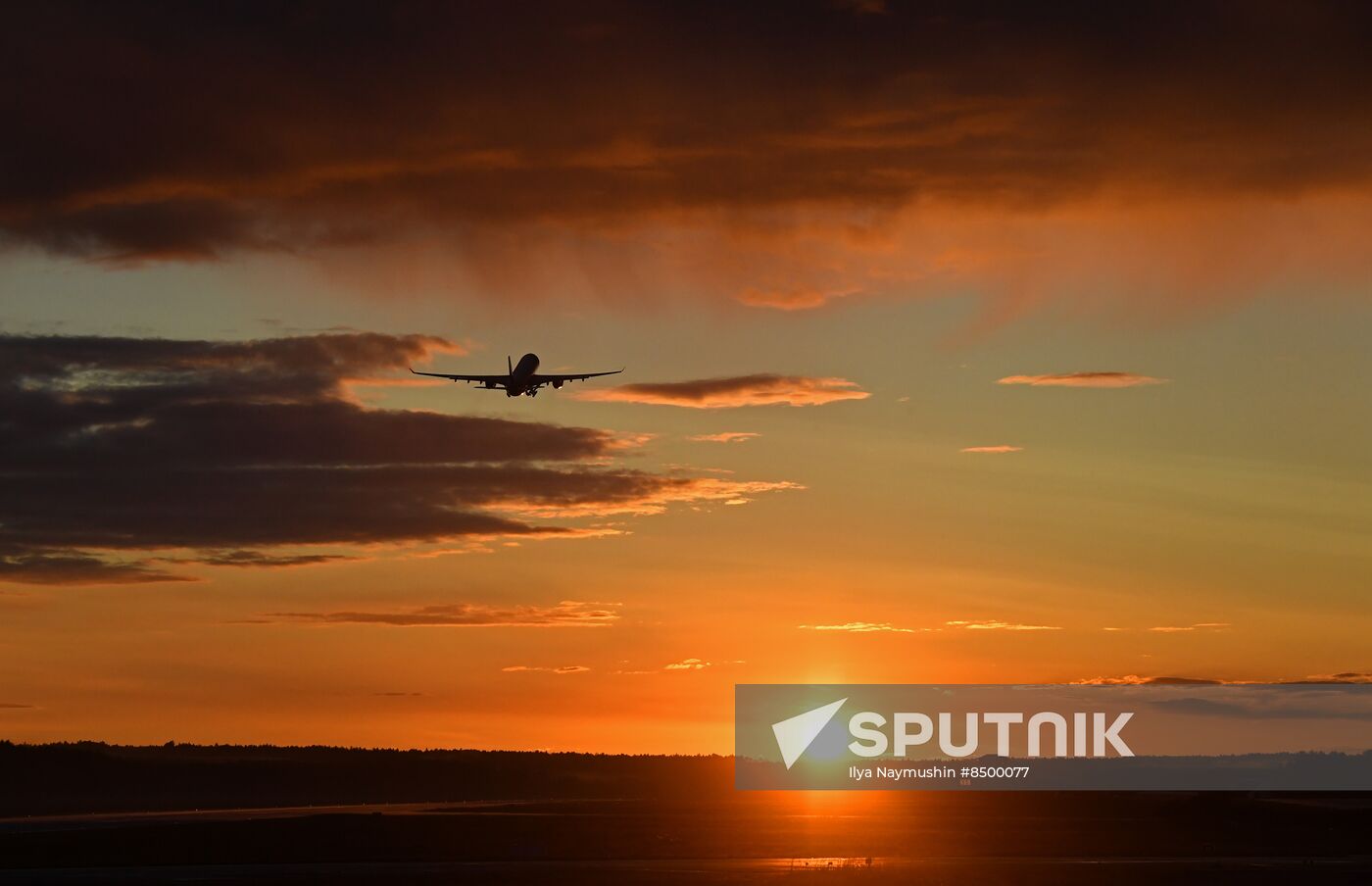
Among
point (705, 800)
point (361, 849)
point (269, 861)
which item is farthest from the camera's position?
point (705, 800)

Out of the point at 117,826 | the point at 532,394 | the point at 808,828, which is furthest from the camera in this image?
the point at 532,394

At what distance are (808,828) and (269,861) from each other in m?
54.5

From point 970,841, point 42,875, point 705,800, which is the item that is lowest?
point 42,875

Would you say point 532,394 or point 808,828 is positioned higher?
point 532,394

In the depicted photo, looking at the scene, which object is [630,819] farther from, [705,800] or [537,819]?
[705,800]

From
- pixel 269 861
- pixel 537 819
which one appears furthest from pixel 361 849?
pixel 537 819

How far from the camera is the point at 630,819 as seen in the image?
485 ft

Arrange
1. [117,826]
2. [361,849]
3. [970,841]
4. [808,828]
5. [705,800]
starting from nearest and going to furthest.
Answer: [361,849], [970,841], [117,826], [808,828], [705,800]

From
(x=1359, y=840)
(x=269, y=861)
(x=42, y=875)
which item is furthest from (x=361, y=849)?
(x=1359, y=840)

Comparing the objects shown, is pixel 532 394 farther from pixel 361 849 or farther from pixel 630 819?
pixel 361 849

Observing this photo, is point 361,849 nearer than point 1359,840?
Yes

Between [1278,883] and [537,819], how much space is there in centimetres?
7245

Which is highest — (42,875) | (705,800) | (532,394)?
(532,394)

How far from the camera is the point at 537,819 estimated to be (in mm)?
144750
